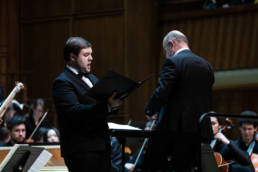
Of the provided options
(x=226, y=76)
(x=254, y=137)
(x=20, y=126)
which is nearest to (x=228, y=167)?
(x=254, y=137)

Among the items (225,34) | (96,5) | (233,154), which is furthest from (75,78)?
(96,5)

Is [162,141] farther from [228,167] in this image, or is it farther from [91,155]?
[228,167]

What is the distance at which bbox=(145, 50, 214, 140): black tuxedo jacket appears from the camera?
3.89 m

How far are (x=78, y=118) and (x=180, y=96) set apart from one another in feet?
3.42

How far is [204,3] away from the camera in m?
9.38

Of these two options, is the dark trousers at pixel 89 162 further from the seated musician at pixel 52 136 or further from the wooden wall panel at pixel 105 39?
the wooden wall panel at pixel 105 39

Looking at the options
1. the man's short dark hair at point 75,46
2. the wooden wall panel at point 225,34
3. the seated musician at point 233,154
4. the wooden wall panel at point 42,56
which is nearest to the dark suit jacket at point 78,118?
the man's short dark hair at point 75,46

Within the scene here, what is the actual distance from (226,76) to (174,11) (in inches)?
68.1

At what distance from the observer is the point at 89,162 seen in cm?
316

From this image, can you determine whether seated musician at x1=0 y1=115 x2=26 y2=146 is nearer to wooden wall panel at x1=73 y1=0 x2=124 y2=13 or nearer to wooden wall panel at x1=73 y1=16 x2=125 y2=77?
→ wooden wall panel at x1=73 y1=16 x2=125 y2=77

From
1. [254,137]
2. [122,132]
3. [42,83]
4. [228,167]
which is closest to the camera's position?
[122,132]

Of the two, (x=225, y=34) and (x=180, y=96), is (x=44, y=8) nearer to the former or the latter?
(x=225, y=34)

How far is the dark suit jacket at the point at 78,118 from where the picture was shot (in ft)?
10.3

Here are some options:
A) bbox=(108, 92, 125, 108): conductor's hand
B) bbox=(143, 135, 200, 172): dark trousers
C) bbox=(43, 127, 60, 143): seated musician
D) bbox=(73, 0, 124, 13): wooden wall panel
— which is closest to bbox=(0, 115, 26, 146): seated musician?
bbox=(43, 127, 60, 143): seated musician
